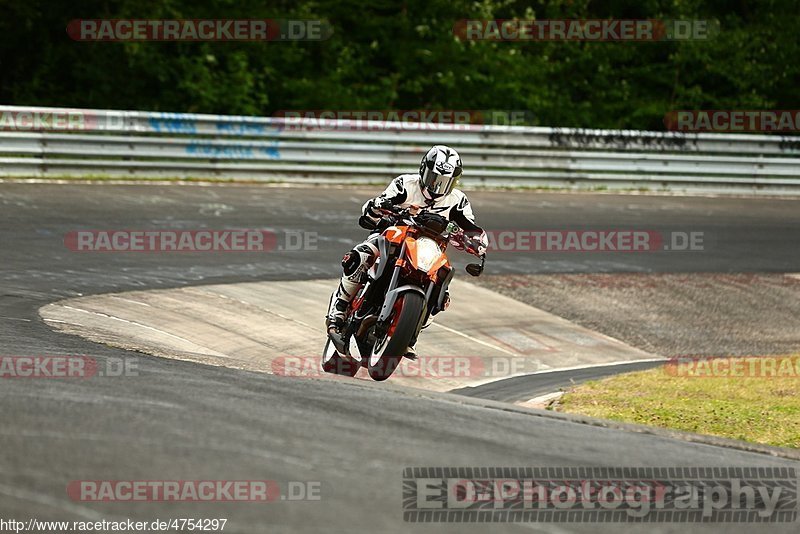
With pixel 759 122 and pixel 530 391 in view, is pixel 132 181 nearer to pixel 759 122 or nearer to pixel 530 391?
pixel 530 391

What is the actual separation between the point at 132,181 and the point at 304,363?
8.93 m

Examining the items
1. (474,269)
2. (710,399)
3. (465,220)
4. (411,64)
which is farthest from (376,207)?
(411,64)

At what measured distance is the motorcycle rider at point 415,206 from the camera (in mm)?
9539

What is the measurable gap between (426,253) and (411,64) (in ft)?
58.5

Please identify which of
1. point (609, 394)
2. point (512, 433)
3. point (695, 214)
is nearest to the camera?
point (512, 433)

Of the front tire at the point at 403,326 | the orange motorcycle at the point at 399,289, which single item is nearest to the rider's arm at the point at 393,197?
the orange motorcycle at the point at 399,289

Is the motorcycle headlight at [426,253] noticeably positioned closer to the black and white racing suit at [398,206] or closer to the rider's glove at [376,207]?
the black and white racing suit at [398,206]

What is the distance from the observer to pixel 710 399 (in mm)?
10109

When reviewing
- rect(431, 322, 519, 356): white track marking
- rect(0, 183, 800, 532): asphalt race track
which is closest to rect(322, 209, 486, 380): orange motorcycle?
rect(0, 183, 800, 532): asphalt race track

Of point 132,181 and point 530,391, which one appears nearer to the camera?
point 530,391

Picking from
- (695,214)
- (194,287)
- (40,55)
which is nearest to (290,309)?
(194,287)

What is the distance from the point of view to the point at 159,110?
24219 mm

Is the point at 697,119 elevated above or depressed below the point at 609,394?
above

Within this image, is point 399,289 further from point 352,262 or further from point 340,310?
point 340,310
